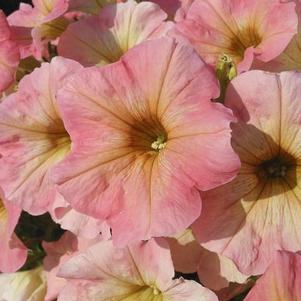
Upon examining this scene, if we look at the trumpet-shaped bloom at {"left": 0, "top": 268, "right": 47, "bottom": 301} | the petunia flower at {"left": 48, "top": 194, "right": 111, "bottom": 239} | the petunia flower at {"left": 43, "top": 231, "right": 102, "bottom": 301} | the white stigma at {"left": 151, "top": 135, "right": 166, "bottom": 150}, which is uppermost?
the white stigma at {"left": 151, "top": 135, "right": 166, "bottom": 150}

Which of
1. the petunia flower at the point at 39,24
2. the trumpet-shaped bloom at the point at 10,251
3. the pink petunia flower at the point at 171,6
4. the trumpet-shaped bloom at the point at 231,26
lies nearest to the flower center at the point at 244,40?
the trumpet-shaped bloom at the point at 231,26

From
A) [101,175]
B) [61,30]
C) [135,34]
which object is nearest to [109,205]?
[101,175]

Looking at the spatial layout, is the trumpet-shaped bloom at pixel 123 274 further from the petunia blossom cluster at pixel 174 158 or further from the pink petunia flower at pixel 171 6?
the pink petunia flower at pixel 171 6

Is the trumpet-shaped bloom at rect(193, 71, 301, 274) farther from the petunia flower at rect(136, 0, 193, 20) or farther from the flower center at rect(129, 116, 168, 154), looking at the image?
the petunia flower at rect(136, 0, 193, 20)

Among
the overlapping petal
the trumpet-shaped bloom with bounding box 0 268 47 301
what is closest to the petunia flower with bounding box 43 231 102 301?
the trumpet-shaped bloom with bounding box 0 268 47 301

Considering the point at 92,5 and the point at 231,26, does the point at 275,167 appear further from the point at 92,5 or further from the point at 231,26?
the point at 92,5

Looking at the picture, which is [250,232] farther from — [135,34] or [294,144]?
[135,34]
